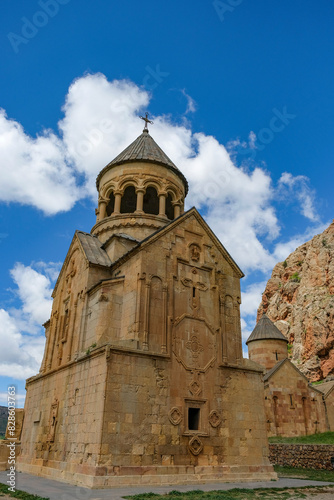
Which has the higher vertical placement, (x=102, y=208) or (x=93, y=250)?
(x=102, y=208)

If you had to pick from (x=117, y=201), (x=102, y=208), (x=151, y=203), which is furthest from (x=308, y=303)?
(x=117, y=201)

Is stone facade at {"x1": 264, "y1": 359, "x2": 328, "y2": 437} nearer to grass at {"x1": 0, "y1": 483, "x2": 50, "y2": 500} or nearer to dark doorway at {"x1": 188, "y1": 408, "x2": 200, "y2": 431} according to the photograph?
dark doorway at {"x1": 188, "y1": 408, "x2": 200, "y2": 431}

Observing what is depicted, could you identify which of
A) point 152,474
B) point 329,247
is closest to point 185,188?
point 152,474

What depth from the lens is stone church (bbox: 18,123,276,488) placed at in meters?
10.3

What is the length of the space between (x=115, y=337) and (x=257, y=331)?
21.5 m

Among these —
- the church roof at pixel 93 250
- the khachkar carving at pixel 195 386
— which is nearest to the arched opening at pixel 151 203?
the church roof at pixel 93 250

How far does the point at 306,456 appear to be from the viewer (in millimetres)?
19141

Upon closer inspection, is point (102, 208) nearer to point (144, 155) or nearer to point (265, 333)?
point (144, 155)

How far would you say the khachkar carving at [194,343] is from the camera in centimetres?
1214

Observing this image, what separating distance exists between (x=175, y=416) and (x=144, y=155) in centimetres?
1163

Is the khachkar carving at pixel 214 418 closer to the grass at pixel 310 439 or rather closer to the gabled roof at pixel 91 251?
the gabled roof at pixel 91 251

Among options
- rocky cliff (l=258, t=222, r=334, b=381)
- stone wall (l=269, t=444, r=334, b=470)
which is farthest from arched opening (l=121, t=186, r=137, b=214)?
rocky cliff (l=258, t=222, r=334, b=381)

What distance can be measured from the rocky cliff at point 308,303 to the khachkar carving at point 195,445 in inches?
1544

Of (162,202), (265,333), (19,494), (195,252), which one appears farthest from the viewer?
(265,333)
